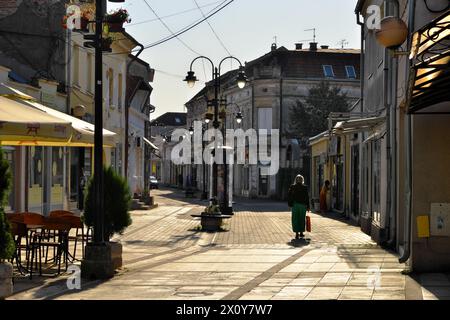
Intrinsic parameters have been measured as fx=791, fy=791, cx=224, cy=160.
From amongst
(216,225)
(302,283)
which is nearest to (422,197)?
(302,283)

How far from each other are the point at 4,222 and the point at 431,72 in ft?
17.8

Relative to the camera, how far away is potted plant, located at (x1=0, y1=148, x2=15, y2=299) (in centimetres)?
895

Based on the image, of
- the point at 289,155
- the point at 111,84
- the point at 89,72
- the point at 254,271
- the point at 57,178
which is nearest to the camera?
the point at 254,271

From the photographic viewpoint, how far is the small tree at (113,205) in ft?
41.9

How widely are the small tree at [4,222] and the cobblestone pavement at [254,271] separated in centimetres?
107

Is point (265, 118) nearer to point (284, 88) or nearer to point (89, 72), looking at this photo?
point (284, 88)

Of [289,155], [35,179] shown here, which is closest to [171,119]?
[289,155]

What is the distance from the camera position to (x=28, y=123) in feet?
36.3

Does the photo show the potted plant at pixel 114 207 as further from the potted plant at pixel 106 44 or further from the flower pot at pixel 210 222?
the flower pot at pixel 210 222

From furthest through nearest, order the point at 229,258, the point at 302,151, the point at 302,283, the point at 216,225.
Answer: the point at 302,151 < the point at 216,225 < the point at 229,258 < the point at 302,283

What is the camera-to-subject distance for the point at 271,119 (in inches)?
2330

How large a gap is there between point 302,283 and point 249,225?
14860 millimetres

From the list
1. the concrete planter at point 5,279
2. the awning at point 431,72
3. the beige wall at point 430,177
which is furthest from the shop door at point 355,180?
the concrete planter at point 5,279

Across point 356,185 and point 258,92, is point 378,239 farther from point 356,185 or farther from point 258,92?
point 258,92
